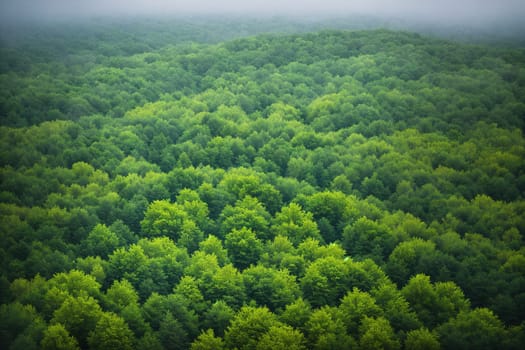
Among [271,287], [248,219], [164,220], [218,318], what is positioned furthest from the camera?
[248,219]

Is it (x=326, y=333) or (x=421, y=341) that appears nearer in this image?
(x=421, y=341)

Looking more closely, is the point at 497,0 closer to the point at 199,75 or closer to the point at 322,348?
the point at 199,75

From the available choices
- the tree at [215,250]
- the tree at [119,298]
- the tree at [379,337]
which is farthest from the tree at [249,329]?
the tree at [215,250]

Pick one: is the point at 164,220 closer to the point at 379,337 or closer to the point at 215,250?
the point at 215,250

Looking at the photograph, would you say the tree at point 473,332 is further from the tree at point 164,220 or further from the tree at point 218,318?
the tree at point 164,220

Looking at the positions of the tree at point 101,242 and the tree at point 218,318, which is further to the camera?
the tree at point 101,242

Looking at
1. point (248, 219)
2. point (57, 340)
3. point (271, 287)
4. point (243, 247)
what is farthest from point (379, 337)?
point (57, 340)
